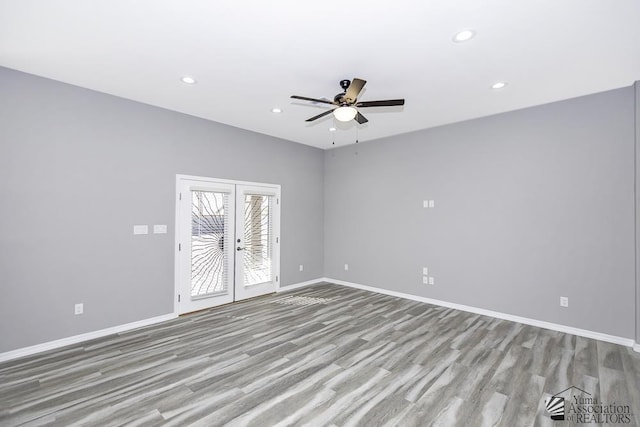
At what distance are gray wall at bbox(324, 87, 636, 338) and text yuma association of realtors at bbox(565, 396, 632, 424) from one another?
171 cm

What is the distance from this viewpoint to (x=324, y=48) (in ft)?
9.00

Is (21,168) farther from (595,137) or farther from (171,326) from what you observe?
(595,137)

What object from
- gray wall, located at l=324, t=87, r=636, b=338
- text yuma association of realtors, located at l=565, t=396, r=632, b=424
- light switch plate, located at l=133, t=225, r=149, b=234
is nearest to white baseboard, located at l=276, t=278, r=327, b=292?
gray wall, located at l=324, t=87, r=636, b=338

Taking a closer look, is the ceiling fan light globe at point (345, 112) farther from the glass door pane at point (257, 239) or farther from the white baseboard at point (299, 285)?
the white baseboard at point (299, 285)

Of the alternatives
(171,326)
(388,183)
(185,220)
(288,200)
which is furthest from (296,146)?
(171,326)

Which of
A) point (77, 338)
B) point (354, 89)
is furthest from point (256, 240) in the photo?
point (354, 89)

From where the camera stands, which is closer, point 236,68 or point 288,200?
point 236,68

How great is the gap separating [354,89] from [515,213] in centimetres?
320

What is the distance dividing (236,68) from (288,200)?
128 inches

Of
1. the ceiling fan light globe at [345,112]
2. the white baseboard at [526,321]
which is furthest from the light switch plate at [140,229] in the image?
the white baseboard at [526,321]

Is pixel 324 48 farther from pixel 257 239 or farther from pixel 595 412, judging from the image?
pixel 595 412

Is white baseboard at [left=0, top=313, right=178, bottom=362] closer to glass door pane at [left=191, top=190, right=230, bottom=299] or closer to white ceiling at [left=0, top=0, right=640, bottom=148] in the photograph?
glass door pane at [left=191, top=190, right=230, bottom=299]

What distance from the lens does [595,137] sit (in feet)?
12.3

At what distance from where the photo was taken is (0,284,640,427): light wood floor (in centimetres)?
229
